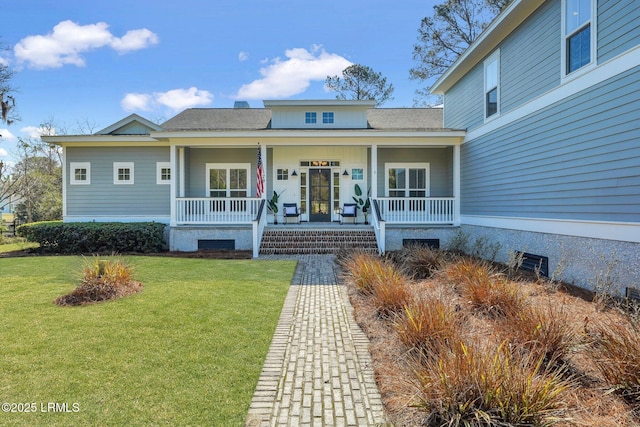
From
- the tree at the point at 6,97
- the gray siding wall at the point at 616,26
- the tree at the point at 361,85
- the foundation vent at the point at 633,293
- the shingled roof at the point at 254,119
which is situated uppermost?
the tree at the point at 361,85

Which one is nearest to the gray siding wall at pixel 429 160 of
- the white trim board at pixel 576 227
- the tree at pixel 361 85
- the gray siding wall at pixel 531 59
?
the white trim board at pixel 576 227

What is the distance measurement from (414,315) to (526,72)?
7564mm

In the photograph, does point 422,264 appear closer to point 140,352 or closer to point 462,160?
point 140,352

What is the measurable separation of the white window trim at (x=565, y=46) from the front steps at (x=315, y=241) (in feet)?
20.7

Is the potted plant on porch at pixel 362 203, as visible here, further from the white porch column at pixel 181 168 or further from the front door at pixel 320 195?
the white porch column at pixel 181 168

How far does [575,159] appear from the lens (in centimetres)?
667

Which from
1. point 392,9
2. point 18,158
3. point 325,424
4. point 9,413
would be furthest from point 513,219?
point 18,158

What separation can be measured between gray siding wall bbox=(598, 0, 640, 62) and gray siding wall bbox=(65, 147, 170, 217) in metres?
13.2

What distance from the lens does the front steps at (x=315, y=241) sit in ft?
35.6

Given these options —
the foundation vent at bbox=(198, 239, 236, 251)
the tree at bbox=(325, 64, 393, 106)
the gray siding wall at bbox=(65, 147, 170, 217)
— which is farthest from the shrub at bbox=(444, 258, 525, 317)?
the tree at bbox=(325, 64, 393, 106)

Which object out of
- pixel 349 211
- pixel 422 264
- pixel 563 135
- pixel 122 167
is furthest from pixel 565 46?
pixel 122 167

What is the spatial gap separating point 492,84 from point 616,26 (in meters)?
4.39

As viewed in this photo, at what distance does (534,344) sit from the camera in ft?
10.1

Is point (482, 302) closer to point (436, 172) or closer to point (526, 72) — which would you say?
point (526, 72)
